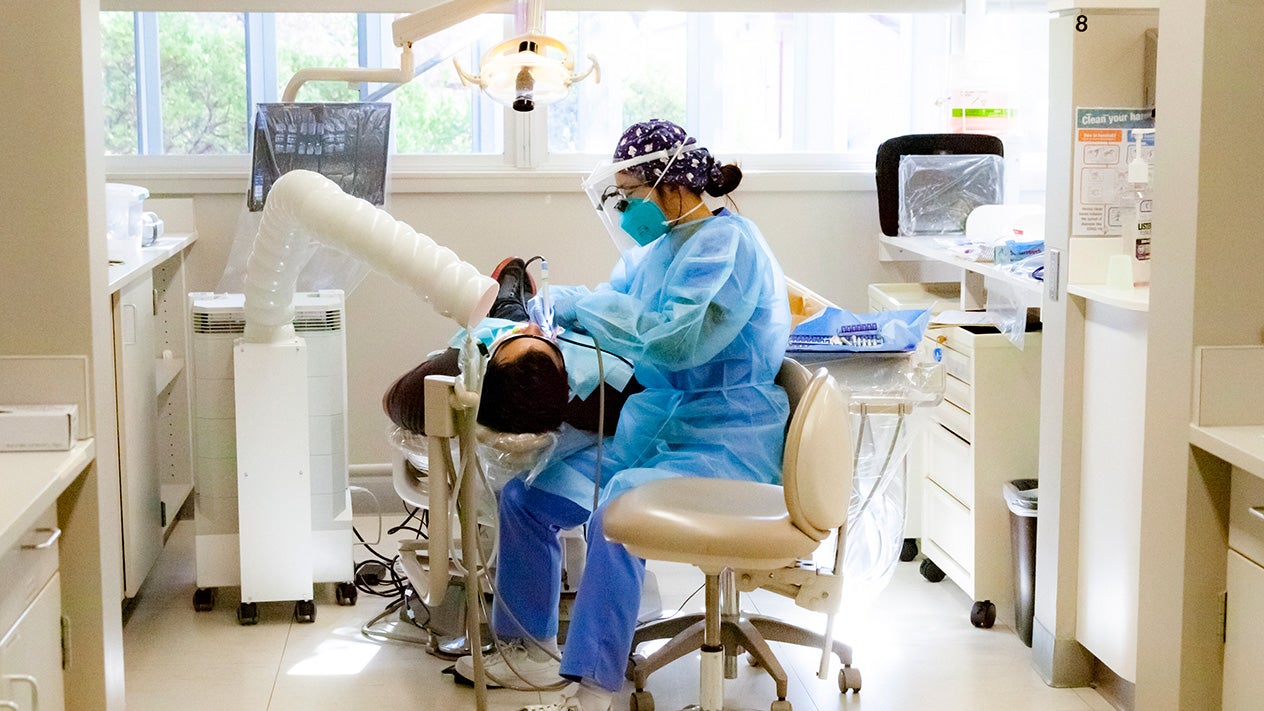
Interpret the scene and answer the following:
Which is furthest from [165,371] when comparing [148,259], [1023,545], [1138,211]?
[1138,211]

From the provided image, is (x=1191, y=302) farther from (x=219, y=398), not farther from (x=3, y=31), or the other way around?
(x=219, y=398)

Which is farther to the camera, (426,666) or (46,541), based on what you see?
(426,666)

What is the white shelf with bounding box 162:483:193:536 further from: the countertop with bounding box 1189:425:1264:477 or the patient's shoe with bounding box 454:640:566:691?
the countertop with bounding box 1189:425:1264:477

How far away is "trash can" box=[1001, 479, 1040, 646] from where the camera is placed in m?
2.97

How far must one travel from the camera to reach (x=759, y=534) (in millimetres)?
2074

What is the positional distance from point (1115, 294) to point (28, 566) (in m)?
1.92

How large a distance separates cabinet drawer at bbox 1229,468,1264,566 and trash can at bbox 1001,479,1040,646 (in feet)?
3.12

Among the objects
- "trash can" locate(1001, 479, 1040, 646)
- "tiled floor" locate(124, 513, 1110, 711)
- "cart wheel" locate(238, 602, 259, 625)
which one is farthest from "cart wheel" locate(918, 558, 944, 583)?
"cart wheel" locate(238, 602, 259, 625)

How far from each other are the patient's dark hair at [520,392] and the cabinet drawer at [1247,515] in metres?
1.18

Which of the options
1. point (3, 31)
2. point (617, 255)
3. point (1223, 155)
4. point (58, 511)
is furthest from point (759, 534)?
point (617, 255)

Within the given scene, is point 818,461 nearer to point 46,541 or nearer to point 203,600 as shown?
point 46,541

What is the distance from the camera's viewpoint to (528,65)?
2.85m

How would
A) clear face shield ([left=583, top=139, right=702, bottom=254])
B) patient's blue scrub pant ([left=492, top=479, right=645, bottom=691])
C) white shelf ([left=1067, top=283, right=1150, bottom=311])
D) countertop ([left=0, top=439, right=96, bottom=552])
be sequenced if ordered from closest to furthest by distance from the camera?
countertop ([left=0, top=439, right=96, bottom=552])
white shelf ([left=1067, top=283, right=1150, bottom=311])
patient's blue scrub pant ([left=492, top=479, right=645, bottom=691])
clear face shield ([left=583, top=139, right=702, bottom=254])

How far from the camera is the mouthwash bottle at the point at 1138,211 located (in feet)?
8.52
